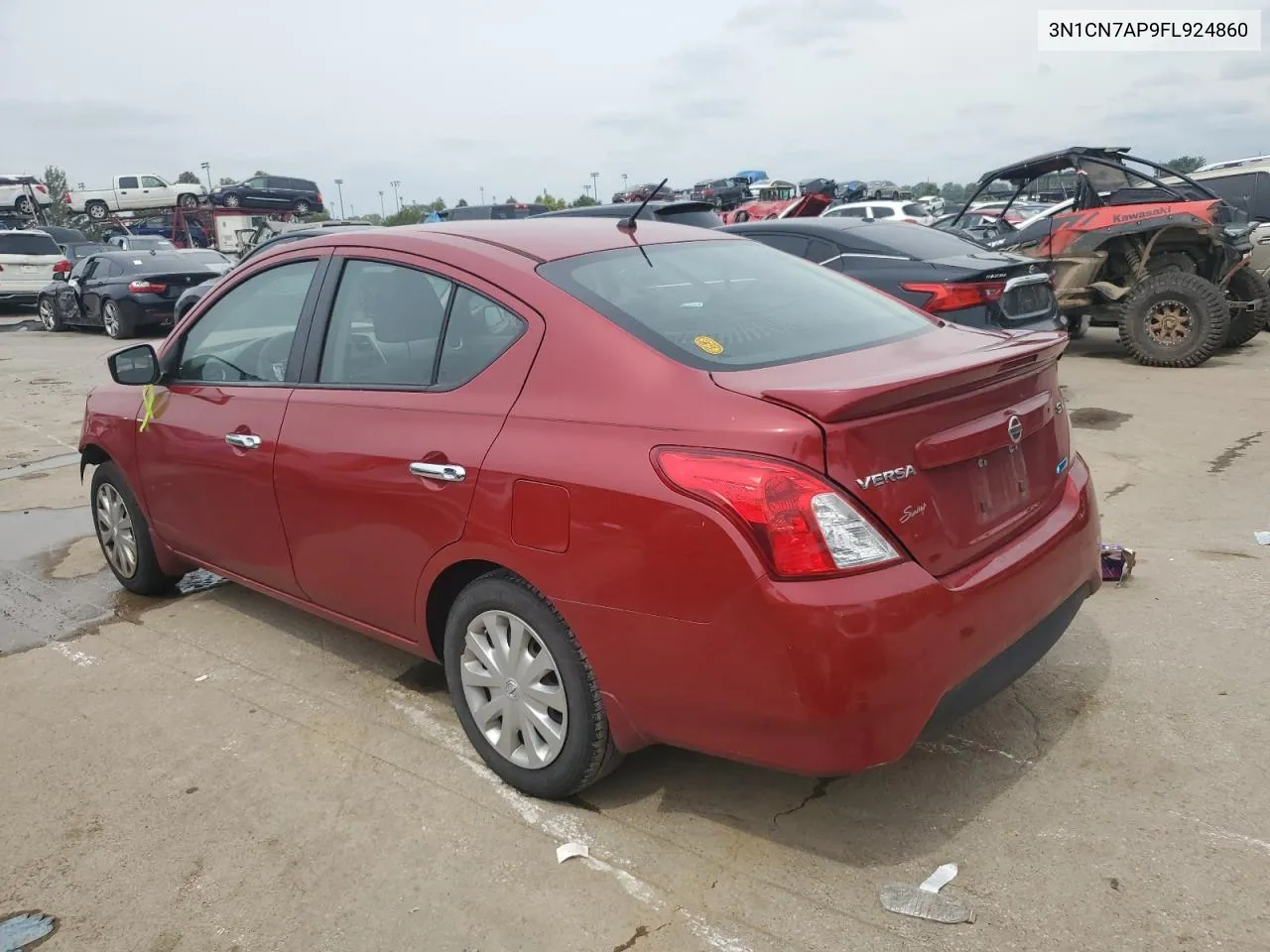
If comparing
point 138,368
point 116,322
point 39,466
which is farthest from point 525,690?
point 116,322

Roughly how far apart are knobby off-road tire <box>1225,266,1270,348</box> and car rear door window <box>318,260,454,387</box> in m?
8.95

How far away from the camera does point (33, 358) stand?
542 inches

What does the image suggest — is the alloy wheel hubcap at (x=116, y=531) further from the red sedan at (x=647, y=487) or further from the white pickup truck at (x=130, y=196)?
the white pickup truck at (x=130, y=196)

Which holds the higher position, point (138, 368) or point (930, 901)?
point (138, 368)

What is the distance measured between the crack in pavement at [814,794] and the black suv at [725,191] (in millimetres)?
32471

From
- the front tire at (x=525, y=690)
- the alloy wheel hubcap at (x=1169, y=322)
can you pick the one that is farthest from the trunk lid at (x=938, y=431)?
the alloy wheel hubcap at (x=1169, y=322)

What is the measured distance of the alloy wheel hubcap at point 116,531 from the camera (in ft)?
15.1

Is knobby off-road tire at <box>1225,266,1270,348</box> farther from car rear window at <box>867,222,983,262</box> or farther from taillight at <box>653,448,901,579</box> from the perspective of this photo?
taillight at <box>653,448,901,579</box>

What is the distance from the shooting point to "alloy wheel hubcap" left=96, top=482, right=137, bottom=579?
460 cm

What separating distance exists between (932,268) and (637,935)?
5202mm

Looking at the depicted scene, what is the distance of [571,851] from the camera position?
264cm

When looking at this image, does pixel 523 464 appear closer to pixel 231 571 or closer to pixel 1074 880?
pixel 1074 880

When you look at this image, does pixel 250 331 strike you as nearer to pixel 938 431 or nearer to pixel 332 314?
pixel 332 314

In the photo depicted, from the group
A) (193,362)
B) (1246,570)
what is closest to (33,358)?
(193,362)
